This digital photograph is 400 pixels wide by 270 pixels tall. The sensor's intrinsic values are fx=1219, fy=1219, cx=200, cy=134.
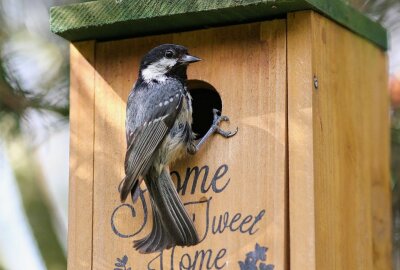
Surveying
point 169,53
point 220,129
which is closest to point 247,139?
point 220,129

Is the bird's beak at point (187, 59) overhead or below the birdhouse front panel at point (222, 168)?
overhead

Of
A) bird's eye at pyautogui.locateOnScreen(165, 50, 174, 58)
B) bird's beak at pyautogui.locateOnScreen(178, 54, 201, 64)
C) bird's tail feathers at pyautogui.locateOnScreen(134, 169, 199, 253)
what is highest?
bird's eye at pyautogui.locateOnScreen(165, 50, 174, 58)

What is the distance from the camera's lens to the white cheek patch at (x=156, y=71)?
162 inches

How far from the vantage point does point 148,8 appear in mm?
4113

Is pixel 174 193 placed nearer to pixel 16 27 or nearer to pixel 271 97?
pixel 271 97

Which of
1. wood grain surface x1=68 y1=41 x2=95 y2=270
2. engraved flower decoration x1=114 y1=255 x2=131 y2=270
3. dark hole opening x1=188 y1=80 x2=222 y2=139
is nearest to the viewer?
engraved flower decoration x1=114 y1=255 x2=131 y2=270

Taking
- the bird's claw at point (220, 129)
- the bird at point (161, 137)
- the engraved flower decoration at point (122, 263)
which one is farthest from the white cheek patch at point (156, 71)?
the engraved flower decoration at point (122, 263)

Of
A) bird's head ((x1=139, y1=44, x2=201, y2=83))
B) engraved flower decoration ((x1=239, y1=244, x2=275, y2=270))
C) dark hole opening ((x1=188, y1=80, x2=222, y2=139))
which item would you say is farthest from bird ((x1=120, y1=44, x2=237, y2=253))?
dark hole opening ((x1=188, y1=80, x2=222, y2=139))

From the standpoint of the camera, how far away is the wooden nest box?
394 cm

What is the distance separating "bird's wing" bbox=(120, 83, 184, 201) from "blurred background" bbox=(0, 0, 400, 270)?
26.8 inches

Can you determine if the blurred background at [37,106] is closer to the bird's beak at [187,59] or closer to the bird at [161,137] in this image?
the bird at [161,137]

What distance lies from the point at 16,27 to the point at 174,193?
1090 mm

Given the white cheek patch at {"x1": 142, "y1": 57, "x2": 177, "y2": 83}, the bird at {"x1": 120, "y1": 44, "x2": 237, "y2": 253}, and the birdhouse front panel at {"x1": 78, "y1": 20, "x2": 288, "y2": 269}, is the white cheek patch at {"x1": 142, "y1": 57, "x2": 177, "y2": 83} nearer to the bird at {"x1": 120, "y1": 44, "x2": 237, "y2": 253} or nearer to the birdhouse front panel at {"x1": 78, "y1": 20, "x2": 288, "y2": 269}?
the bird at {"x1": 120, "y1": 44, "x2": 237, "y2": 253}

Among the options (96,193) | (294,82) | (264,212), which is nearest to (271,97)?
(294,82)
